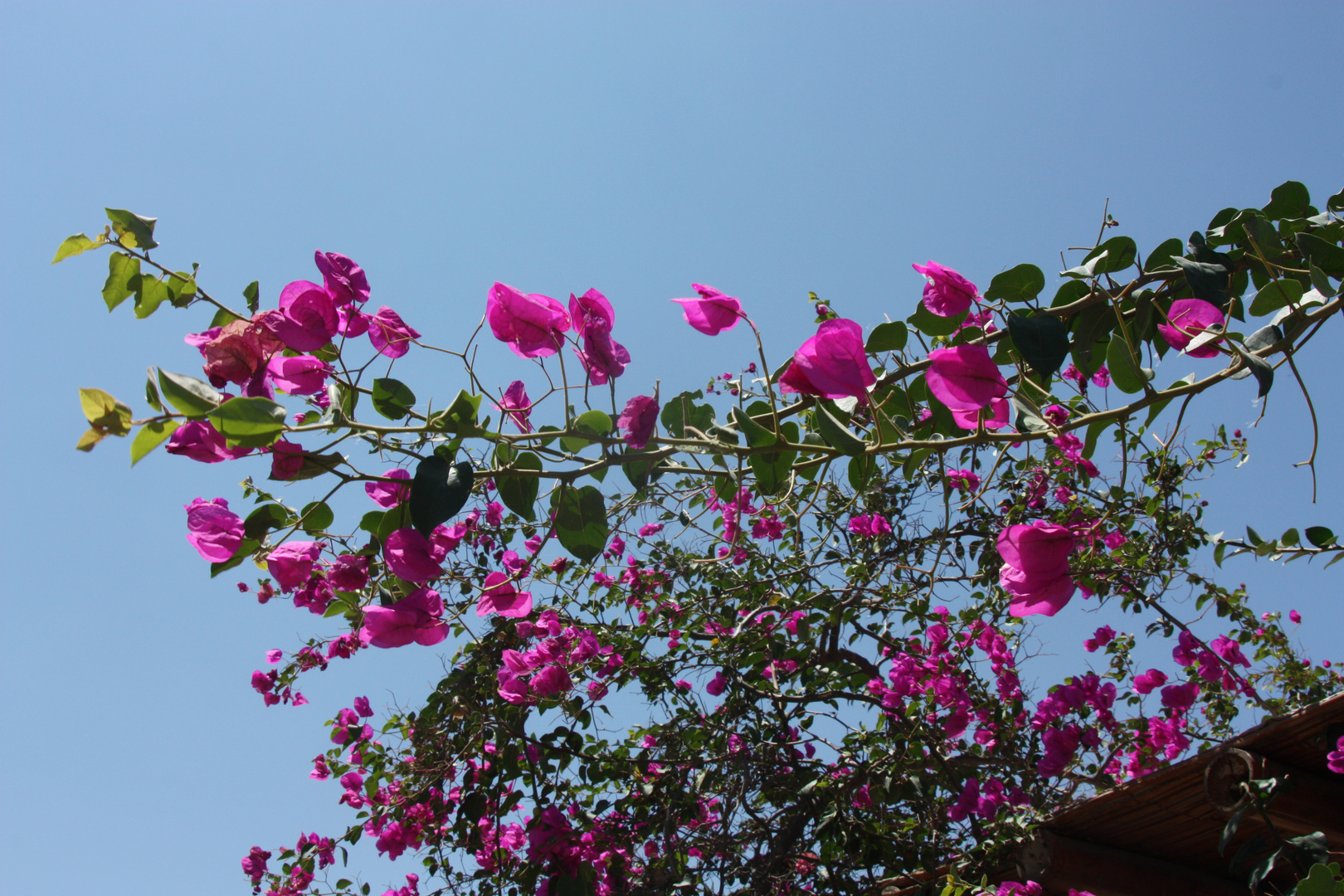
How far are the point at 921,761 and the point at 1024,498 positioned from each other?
126 centimetres

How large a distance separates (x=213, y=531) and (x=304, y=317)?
0.28 meters

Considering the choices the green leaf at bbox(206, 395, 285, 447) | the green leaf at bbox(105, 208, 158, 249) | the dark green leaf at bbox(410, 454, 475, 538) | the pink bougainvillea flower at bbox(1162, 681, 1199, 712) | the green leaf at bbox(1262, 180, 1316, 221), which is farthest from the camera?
the pink bougainvillea flower at bbox(1162, 681, 1199, 712)

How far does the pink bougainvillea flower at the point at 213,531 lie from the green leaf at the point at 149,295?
36 centimetres

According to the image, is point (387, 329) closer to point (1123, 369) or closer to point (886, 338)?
point (886, 338)

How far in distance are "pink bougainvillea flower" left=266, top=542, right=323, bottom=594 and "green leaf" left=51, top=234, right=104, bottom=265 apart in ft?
1.57

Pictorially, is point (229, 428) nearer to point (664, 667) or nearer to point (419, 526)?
point (419, 526)

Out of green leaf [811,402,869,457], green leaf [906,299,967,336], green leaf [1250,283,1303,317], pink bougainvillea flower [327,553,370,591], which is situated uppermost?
green leaf [906,299,967,336]

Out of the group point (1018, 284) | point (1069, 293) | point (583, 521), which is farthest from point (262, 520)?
point (1069, 293)

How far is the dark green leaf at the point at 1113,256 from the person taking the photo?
1026mm

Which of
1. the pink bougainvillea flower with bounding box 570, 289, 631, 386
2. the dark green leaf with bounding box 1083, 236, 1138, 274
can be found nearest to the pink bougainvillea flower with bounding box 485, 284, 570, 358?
the pink bougainvillea flower with bounding box 570, 289, 631, 386

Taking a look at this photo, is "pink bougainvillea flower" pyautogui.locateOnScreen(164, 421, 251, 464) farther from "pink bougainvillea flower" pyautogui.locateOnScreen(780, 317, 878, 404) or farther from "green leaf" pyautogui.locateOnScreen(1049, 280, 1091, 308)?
"green leaf" pyautogui.locateOnScreen(1049, 280, 1091, 308)

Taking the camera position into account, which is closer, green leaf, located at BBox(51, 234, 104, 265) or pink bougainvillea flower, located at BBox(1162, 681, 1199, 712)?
green leaf, located at BBox(51, 234, 104, 265)

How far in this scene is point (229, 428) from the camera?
695 mm

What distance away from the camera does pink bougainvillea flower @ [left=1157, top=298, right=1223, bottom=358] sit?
3.25 ft
